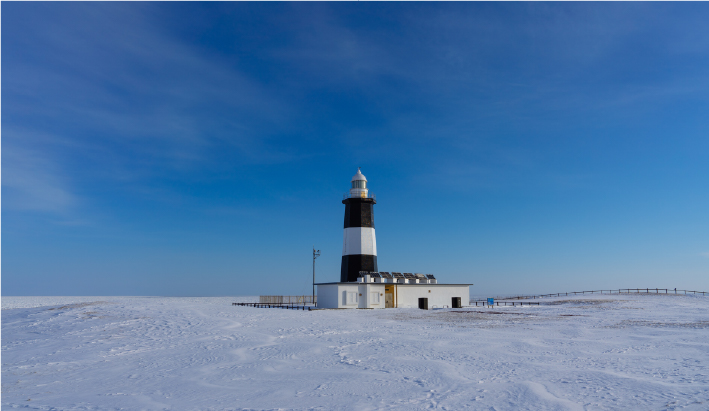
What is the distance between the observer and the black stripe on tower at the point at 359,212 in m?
41.9

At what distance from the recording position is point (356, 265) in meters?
41.1

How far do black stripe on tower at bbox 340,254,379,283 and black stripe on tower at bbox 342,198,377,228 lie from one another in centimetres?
293

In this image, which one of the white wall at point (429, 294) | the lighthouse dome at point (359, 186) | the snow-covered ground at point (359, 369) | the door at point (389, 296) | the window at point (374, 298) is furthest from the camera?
the lighthouse dome at point (359, 186)

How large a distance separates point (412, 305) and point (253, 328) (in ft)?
72.8

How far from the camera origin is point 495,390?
352 inches

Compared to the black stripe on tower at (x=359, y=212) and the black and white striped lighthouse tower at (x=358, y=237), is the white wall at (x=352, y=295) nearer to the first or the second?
the black and white striped lighthouse tower at (x=358, y=237)

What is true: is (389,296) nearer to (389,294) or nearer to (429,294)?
(389,294)

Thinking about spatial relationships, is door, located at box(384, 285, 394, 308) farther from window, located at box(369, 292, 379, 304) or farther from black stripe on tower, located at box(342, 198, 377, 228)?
black stripe on tower, located at box(342, 198, 377, 228)

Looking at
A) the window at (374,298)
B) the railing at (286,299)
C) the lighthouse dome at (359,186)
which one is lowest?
the railing at (286,299)

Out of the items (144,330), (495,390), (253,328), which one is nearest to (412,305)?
(253,328)

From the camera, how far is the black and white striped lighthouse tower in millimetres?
41219

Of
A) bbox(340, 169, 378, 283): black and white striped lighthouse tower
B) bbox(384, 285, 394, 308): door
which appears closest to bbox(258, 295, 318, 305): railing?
bbox(340, 169, 378, 283): black and white striped lighthouse tower

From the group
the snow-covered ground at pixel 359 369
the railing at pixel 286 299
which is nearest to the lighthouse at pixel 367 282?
the railing at pixel 286 299

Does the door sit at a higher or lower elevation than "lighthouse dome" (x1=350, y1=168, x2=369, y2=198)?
lower
